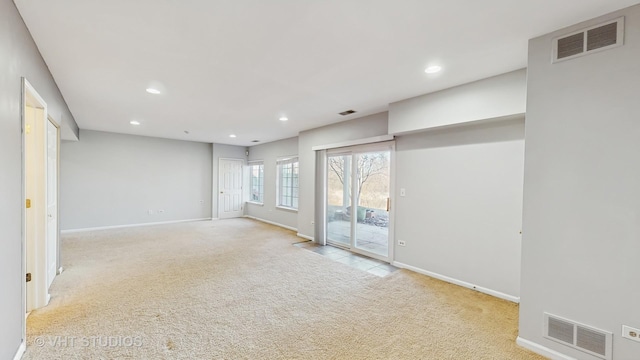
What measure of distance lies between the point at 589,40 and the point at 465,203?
1998 mm

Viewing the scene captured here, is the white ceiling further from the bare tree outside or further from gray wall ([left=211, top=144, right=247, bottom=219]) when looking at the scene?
gray wall ([left=211, top=144, right=247, bottom=219])

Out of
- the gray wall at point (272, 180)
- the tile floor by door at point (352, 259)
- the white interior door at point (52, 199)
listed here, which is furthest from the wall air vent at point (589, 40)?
the gray wall at point (272, 180)

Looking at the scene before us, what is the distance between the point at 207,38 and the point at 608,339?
379 cm

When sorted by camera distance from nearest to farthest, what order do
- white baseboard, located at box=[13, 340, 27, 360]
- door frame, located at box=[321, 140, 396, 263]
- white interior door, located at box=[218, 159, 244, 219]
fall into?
white baseboard, located at box=[13, 340, 27, 360]
door frame, located at box=[321, 140, 396, 263]
white interior door, located at box=[218, 159, 244, 219]

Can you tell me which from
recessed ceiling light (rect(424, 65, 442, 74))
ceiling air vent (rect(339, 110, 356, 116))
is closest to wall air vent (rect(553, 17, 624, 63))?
recessed ceiling light (rect(424, 65, 442, 74))

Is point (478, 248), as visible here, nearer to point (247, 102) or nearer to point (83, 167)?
point (247, 102)

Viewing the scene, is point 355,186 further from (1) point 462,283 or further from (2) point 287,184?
(2) point 287,184

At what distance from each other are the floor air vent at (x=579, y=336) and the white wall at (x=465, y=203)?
3.17 feet

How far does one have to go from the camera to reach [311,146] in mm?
5832

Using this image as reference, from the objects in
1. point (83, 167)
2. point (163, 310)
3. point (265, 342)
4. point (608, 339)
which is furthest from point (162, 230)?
point (608, 339)

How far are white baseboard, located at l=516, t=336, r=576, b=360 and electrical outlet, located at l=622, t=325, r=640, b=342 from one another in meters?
0.40

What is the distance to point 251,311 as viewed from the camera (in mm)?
2699

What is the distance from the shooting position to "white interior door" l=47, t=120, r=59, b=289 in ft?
10.3

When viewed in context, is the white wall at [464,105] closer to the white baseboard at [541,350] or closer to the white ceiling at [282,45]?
the white ceiling at [282,45]
